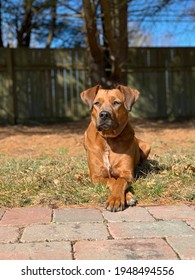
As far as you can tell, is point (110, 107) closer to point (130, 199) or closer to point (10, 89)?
point (130, 199)

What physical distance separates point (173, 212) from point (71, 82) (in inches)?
374

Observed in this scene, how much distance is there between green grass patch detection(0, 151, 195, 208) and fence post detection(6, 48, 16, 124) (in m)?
6.98

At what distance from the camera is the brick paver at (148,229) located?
9.46ft

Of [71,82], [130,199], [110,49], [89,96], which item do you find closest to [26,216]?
[130,199]

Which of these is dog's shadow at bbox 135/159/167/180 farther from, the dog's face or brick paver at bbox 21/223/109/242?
brick paver at bbox 21/223/109/242

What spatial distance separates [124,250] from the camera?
2.58 metres

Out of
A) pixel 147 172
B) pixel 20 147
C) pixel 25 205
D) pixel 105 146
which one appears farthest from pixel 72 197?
pixel 20 147

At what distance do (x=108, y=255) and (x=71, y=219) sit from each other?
86cm

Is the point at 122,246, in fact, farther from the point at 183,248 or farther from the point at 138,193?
the point at 138,193

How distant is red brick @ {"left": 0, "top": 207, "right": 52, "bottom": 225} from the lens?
3.25m

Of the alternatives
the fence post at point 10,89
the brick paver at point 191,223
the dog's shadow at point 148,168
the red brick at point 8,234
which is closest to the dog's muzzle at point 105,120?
the dog's shadow at point 148,168

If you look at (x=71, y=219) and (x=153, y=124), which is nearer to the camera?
(x=71, y=219)

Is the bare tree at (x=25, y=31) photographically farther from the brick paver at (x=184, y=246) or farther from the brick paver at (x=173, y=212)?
the brick paver at (x=184, y=246)
